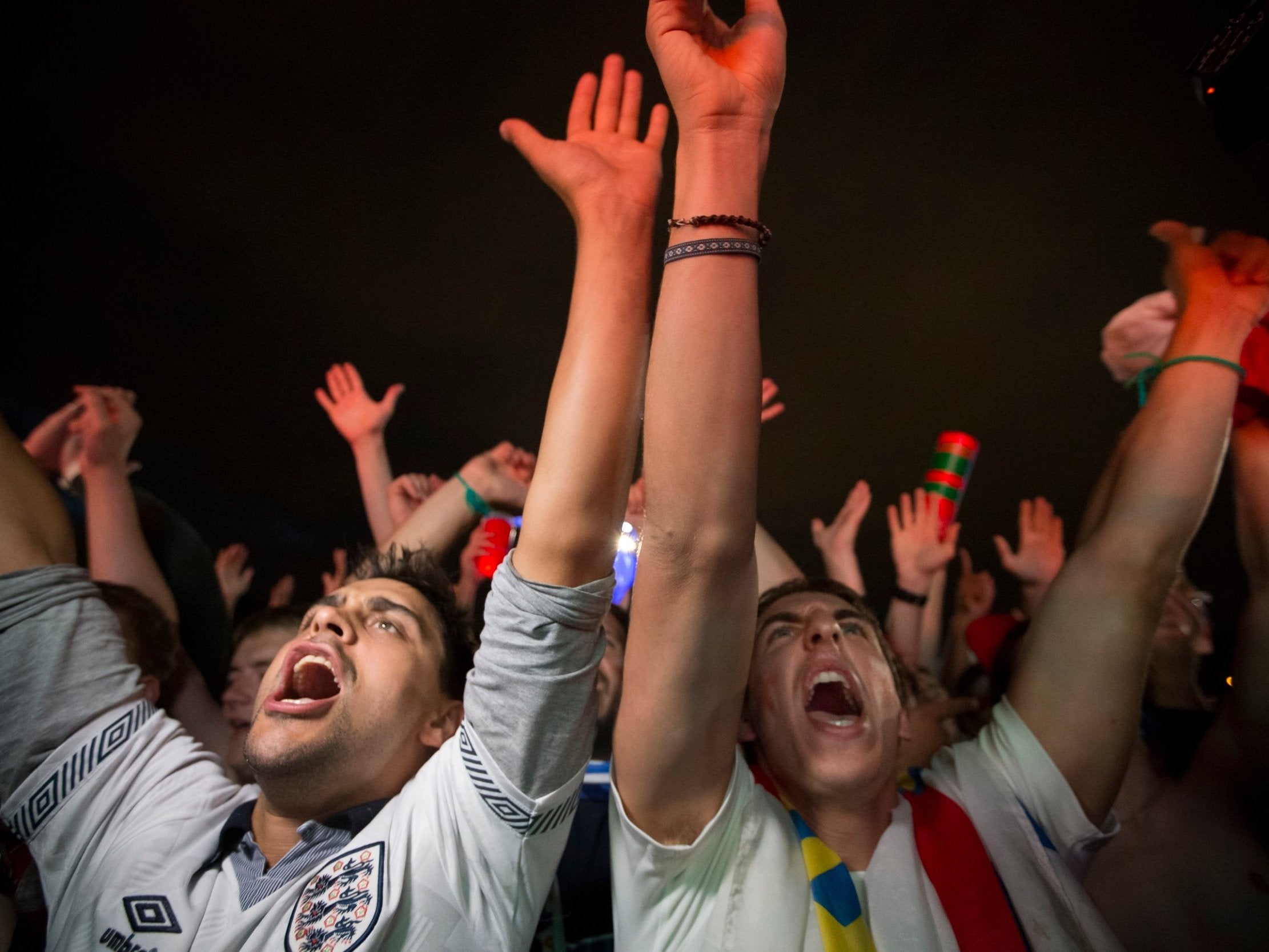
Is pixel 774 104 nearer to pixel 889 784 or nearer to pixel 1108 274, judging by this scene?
pixel 889 784

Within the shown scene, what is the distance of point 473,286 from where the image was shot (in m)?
3.36

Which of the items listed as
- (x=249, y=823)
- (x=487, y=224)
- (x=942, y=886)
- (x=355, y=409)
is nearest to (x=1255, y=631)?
(x=942, y=886)

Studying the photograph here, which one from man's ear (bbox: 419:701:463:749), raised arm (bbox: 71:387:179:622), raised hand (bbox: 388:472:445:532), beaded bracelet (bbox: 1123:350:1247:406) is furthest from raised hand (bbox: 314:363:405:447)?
beaded bracelet (bbox: 1123:350:1247:406)

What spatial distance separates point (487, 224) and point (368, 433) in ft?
4.10

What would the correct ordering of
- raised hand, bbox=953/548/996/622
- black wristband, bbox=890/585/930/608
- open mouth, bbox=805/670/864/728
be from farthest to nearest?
1. raised hand, bbox=953/548/996/622
2. black wristband, bbox=890/585/930/608
3. open mouth, bbox=805/670/864/728

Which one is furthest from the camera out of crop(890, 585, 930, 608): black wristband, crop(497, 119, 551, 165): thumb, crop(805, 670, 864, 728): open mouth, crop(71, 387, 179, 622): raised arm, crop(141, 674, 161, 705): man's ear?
crop(890, 585, 930, 608): black wristband

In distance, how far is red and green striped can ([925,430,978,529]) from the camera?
8.18 ft

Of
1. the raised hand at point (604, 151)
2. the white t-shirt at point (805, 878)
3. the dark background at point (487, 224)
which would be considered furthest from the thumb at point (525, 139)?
the dark background at point (487, 224)

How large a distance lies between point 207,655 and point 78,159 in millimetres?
2254

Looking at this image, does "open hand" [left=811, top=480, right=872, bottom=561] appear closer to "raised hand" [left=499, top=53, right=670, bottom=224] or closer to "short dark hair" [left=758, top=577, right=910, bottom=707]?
"short dark hair" [left=758, top=577, right=910, bottom=707]

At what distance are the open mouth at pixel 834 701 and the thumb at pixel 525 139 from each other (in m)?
0.94

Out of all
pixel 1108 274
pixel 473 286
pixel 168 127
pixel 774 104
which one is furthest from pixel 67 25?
pixel 1108 274

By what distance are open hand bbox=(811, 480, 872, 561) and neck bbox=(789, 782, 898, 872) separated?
1488mm

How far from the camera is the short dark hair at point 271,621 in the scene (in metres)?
1.75
